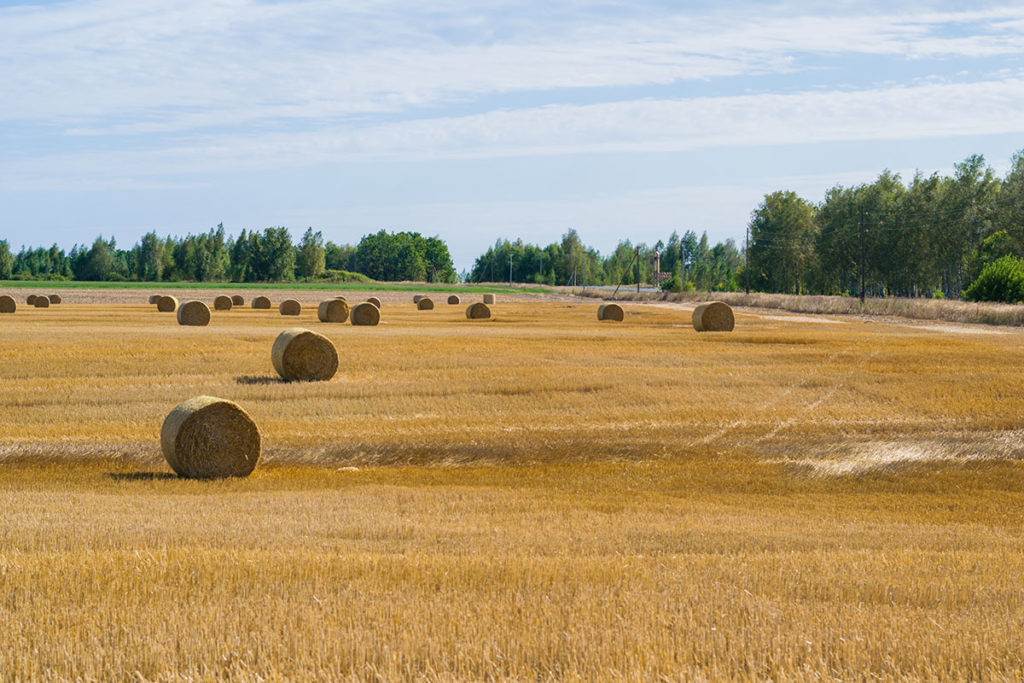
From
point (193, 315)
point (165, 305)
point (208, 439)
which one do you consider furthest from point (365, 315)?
point (208, 439)

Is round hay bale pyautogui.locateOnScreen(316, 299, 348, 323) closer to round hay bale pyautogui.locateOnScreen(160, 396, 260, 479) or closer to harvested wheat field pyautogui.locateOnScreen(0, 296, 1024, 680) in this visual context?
harvested wheat field pyautogui.locateOnScreen(0, 296, 1024, 680)

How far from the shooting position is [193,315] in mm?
48875

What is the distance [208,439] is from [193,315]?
30.8m

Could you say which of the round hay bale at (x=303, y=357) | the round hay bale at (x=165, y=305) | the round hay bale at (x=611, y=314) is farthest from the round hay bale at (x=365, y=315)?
the round hay bale at (x=303, y=357)

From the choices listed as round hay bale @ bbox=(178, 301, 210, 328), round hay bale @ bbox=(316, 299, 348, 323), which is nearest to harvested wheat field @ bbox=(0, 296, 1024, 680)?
round hay bale @ bbox=(178, 301, 210, 328)

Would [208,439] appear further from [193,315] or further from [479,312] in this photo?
[479,312]

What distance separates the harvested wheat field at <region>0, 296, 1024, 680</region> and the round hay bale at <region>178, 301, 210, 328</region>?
32.7ft

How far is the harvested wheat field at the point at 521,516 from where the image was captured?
24.7ft

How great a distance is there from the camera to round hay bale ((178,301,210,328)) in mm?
48719

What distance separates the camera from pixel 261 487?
1855 cm

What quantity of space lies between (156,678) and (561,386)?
22.4 m

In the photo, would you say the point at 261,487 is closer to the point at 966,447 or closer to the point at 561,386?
the point at 561,386

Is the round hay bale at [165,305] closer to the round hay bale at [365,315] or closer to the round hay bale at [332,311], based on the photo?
the round hay bale at [332,311]

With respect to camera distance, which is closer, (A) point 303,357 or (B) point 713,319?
(A) point 303,357
